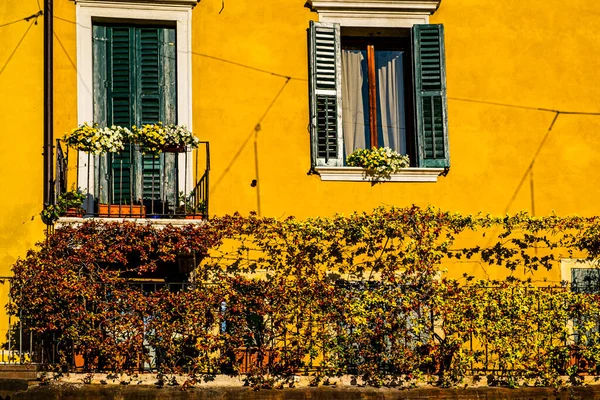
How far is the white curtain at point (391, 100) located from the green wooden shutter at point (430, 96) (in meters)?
0.40

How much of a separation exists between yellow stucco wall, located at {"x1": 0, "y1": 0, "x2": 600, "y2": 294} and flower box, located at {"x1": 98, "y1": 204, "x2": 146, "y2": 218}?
767 millimetres

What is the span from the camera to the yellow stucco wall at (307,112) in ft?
49.4

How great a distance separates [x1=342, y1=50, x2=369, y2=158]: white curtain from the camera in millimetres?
15828

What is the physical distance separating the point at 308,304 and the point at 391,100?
3.18 m

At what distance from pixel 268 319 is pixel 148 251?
1565 millimetres

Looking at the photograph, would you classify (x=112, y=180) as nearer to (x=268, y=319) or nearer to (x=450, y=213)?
(x=268, y=319)

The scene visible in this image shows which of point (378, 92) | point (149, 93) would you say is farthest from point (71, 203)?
point (378, 92)

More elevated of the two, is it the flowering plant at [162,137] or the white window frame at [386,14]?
the white window frame at [386,14]

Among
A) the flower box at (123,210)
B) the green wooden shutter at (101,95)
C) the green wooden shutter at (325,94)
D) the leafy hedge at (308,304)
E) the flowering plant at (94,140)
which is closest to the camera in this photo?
the leafy hedge at (308,304)

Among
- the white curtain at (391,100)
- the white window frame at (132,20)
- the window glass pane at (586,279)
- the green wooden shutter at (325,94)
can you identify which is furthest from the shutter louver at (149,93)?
the window glass pane at (586,279)

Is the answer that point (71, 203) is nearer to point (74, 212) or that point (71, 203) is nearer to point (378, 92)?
point (74, 212)

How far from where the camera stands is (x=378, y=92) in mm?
16062

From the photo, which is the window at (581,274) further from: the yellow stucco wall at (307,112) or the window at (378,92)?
the window at (378,92)

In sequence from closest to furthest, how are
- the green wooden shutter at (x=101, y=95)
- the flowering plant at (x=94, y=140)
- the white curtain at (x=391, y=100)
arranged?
the flowering plant at (x=94, y=140), the green wooden shutter at (x=101, y=95), the white curtain at (x=391, y=100)
